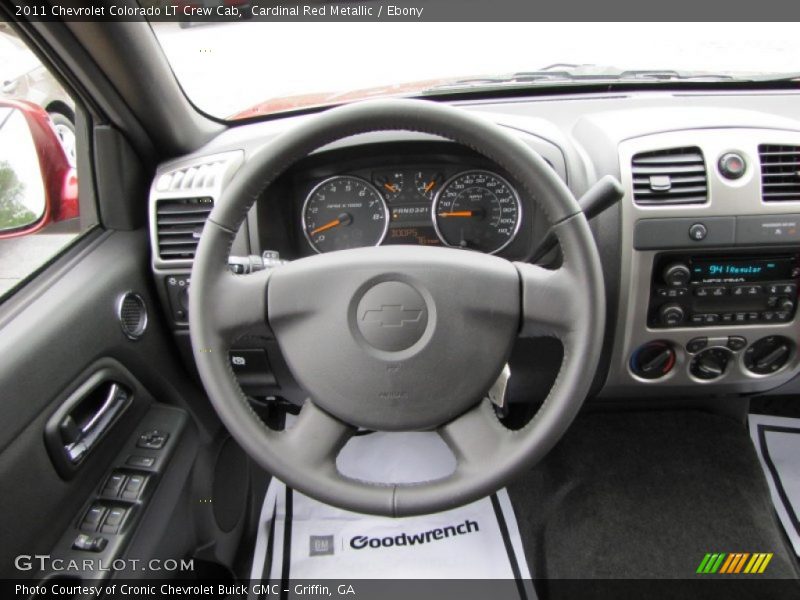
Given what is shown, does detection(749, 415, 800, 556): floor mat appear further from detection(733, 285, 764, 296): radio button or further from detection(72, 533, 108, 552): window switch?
detection(72, 533, 108, 552): window switch

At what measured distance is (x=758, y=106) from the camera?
1.48 meters

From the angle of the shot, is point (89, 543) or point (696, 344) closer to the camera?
point (89, 543)

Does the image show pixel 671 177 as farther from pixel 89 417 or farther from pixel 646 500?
pixel 89 417

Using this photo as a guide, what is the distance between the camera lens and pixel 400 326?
32.5 inches

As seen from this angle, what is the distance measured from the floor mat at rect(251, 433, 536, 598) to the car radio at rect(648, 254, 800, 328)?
717mm

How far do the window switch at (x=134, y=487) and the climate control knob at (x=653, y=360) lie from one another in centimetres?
111

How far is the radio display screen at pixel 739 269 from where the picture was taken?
1.25 meters

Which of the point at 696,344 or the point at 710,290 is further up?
the point at 710,290

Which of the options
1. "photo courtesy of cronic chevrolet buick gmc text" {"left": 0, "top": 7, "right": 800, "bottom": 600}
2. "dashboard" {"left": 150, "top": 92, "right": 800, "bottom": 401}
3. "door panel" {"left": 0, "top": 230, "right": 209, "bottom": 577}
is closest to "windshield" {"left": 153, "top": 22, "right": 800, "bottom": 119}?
"photo courtesy of cronic chevrolet buick gmc text" {"left": 0, "top": 7, "right": 800, "bottom": 600}

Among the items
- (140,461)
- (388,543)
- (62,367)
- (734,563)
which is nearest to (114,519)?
(140,461)

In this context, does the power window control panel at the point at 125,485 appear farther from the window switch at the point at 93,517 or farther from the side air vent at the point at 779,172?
the side air vent at the point at 779,172

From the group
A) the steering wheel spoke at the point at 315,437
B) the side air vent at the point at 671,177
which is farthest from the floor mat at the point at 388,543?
the side air vent at the point at 671,177

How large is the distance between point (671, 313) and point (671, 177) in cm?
29

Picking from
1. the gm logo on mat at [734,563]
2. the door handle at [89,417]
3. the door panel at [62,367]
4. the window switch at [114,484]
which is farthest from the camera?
the gm logo on mat at [734,563]
